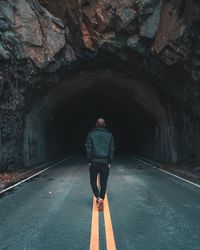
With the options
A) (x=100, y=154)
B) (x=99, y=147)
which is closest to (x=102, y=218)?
(x=100, y=154)

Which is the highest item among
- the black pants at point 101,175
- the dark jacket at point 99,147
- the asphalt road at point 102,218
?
the dark jacket at point 99,147

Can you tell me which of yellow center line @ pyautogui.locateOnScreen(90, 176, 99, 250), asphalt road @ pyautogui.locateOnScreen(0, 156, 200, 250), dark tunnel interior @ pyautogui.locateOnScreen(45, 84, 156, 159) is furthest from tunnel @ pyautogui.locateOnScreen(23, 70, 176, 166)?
yellow center line @ pyautogui.locateOnScreen(90, 176, 99, 250)

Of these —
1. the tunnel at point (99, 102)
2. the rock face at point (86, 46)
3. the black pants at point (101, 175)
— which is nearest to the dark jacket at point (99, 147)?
the black pants at point (101, 175)

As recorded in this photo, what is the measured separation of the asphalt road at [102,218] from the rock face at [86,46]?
756 cm

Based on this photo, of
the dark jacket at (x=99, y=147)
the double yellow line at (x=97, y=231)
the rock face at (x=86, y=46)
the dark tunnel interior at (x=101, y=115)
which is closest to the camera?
the double yellow line at (x=97, y=231)

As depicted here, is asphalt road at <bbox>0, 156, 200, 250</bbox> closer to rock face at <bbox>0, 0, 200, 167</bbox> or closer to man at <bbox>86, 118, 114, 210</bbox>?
man at <bbox>86, 118, 114, 210</bbox>

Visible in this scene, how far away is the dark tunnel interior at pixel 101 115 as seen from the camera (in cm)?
2642

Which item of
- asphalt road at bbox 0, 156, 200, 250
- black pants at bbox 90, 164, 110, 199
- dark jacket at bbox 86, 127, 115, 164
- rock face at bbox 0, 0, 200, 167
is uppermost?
rock face at bbox 0, 0, 200, 167

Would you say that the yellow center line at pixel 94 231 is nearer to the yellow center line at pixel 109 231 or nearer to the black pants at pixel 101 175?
the yellow center line at pixel 109 231

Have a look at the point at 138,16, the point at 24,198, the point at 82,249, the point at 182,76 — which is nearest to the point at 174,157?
the point at 182,76

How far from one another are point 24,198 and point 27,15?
11411mm

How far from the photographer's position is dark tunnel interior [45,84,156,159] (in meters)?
26.4

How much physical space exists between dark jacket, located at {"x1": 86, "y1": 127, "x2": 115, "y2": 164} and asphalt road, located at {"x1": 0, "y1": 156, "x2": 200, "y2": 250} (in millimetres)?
1196

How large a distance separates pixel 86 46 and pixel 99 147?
12.2 metres
